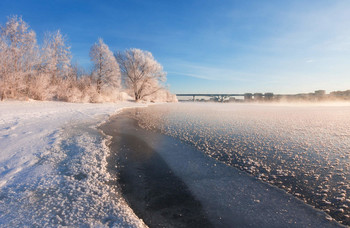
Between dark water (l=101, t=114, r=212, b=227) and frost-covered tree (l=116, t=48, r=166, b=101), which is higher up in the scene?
frost-covered tree (l=116, t=48, r=166, b=101)

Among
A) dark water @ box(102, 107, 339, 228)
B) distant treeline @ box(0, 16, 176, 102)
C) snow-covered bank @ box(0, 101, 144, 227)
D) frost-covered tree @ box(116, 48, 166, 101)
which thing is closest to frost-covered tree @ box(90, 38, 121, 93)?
distant treeline @ box(0, 16, 176, 102)

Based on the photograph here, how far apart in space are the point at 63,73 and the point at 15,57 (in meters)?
6.70

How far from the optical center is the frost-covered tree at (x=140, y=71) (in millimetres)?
27469

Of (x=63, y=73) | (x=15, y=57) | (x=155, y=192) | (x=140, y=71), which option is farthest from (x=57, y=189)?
(x=140, y=71)

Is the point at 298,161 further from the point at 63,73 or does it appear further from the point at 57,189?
the point at 63,73

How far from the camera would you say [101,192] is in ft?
6.83

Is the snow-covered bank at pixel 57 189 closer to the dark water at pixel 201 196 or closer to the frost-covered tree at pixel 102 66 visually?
the dark water at pixel 201 196

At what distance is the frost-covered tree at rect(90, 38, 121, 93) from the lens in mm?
23016

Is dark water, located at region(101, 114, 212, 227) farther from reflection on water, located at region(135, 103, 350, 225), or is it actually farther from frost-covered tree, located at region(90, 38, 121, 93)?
frost-covered tree, located at region(90, 38, 121, 93)

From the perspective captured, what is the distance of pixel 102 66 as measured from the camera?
2328cm

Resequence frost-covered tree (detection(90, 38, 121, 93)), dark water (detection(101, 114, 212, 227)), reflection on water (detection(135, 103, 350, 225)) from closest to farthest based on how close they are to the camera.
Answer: dark water (detection(101, 114, 212, 227)), reflection on water (detection(135, 103, 350, 225)), frost-covered tree (detection(90, 38, 121, 93))

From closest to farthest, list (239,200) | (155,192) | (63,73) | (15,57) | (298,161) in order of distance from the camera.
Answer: (239,200)
(155,192)
(298,161)
(15,57)
(63,73)

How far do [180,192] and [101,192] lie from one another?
3.29 feet

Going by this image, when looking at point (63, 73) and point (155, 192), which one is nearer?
point (155, 192)
